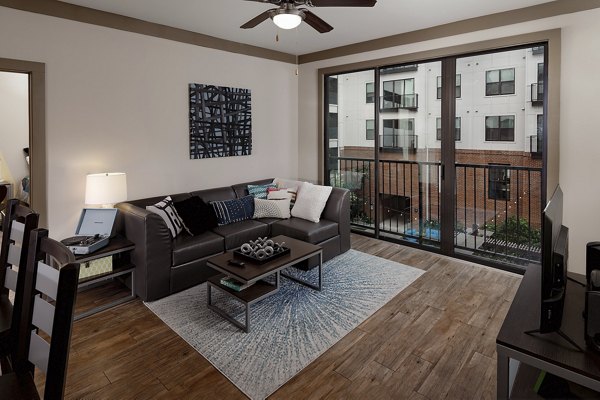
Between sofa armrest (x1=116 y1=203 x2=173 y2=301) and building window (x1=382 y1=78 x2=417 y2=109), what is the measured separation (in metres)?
3.26

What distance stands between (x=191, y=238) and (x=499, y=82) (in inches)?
144

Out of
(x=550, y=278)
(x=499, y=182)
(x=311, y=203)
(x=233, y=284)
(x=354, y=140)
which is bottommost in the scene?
(x=233, y=284)

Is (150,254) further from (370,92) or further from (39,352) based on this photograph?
(370,92)

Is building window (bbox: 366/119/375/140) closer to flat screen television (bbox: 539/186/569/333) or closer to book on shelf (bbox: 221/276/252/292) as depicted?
book on shelf (bbox: 221/276/252/292)

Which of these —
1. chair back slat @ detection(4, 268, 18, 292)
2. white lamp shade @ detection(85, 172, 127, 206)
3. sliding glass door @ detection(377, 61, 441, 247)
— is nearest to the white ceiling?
sliding glass door @ detection(377, 61, 441, 247)

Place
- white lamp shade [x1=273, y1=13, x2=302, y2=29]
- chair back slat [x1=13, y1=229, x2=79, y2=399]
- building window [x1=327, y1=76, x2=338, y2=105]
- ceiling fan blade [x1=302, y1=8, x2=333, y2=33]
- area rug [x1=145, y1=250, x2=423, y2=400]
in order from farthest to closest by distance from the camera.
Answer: building window [x1=327, y1=76, x2=338, y2=105]
ceiling fan blade [x1=302, y1=8, x2=333, y2=33]
white lamp shade [x1=273, y1=13, x2=302, y2=29]
area rug [x1=145, y1=250, x2=423, y2=400]
chair back slat [x1=13, y1=229, x2=79, y2=399]

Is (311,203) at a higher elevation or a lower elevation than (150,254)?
higher

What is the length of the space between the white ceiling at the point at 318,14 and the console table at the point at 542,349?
2.97 meters

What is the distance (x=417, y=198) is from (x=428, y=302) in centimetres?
193

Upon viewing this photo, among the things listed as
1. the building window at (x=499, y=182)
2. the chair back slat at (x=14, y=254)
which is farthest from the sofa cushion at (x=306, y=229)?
the chair back slat at (x=14, y=254)

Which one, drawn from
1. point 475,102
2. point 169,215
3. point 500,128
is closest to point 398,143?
point 475,102

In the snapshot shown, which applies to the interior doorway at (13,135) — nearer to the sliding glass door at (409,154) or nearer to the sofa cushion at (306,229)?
the sofa cushion at (306,229)

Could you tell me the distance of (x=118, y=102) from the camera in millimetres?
3758

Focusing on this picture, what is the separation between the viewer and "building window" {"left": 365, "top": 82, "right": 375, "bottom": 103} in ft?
16.2
